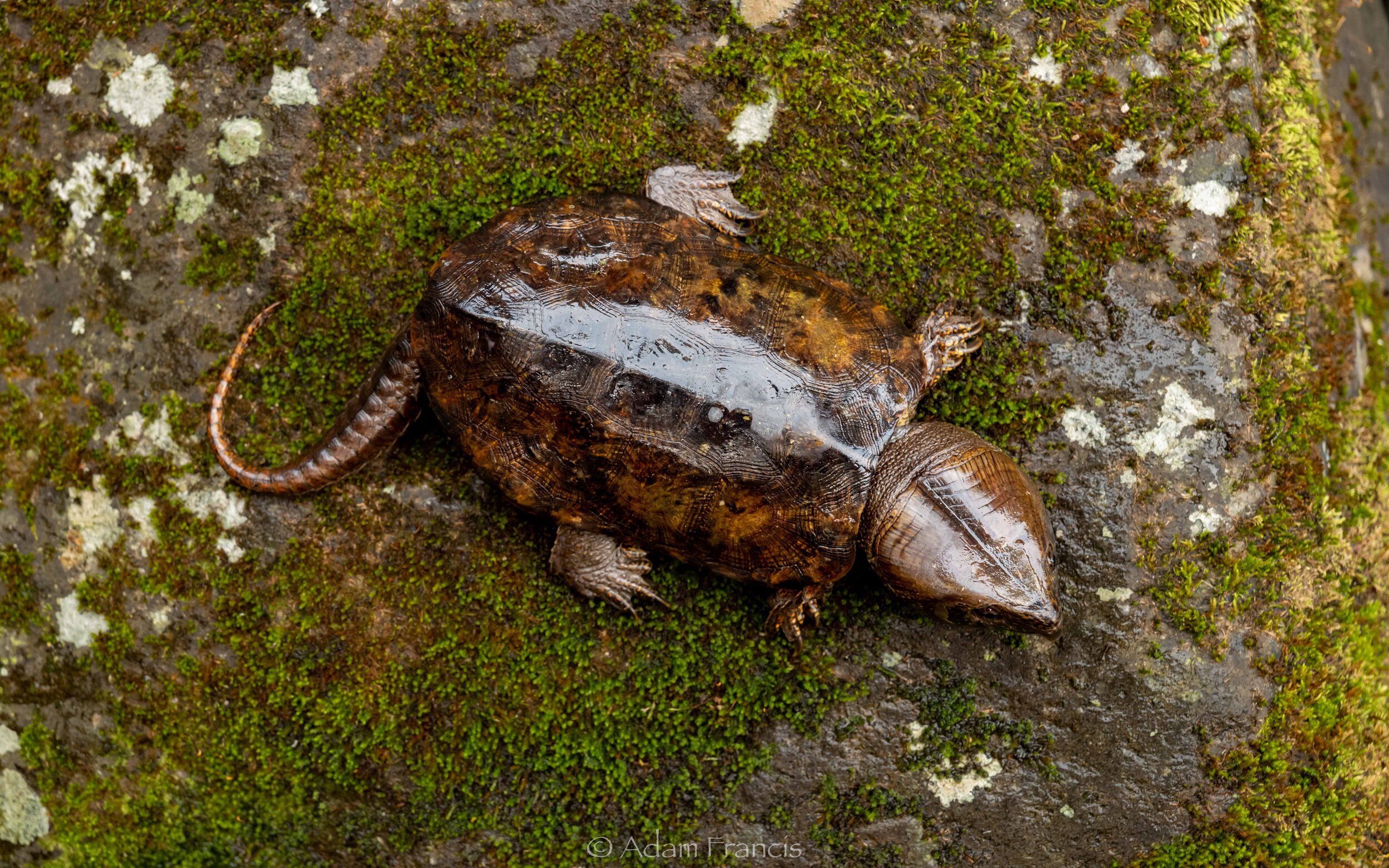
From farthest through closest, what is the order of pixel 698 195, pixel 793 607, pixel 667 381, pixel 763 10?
pixel 763 10 → pixel 698 195 → pixel 793 607 → pixel 667 381

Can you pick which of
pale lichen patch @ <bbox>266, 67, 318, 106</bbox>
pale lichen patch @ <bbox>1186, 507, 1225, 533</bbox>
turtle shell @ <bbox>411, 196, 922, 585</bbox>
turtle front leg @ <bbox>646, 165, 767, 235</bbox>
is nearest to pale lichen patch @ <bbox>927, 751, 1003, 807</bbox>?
turtle shell @ <bbox>411, 196, 922, 585</bbox>

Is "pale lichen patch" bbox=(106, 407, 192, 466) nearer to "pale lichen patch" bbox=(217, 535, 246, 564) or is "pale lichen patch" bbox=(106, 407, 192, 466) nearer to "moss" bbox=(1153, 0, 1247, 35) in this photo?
"pale lichen patch" bbox=(217, 535, 246, 564)

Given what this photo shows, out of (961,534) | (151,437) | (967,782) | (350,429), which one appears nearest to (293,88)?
(350,429)

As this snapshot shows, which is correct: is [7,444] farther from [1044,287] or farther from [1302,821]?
[1302,821]

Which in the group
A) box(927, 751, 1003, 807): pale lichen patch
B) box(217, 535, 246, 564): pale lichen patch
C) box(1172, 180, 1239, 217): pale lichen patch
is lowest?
box(217, 535, 246, 564): pale lichen patch

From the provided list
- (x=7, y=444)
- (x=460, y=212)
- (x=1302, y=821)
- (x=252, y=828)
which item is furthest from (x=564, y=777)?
(x=1302, y=821)

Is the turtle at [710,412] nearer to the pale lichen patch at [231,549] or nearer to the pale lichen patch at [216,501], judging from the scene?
the pale lichen patch at [216,501]

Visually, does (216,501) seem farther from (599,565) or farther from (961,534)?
(961,534)
